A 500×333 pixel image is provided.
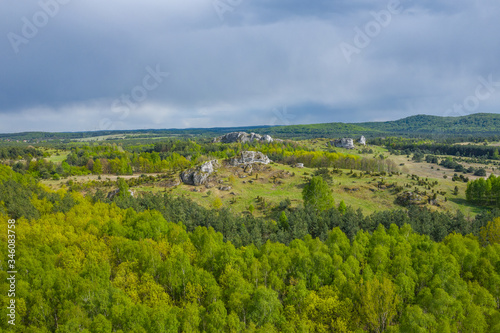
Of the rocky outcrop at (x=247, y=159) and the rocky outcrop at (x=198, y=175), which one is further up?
the rocky outcrop at (x=247, y=159)

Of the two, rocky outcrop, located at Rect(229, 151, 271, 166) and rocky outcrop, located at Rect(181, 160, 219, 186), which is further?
rocky outcrop, located at Rect(229, 151, 271, 166)

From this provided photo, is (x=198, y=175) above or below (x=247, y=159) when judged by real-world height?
below

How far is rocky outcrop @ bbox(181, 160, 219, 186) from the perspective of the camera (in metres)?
114

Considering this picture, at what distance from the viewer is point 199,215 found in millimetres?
71938

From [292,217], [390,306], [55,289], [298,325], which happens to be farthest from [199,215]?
[390,306]

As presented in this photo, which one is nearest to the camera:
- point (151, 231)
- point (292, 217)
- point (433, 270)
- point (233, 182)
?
point (433, 270)

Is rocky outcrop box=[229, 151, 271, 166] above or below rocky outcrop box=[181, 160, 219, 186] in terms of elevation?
above

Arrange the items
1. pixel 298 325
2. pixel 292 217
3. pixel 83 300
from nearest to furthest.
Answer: pixel 298 325 < pixel 83 300 < pixel 292 217

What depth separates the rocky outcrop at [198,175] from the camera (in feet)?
374

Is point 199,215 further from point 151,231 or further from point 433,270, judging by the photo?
point 433,270

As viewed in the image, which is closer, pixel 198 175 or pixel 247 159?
pixel 198 175

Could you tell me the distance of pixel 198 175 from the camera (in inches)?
4513

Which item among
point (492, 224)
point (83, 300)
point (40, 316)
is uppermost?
point (492, 224)

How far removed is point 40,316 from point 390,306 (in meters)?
44.6
